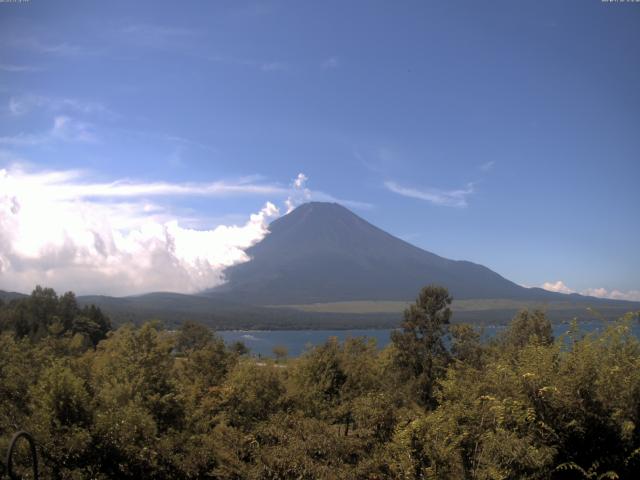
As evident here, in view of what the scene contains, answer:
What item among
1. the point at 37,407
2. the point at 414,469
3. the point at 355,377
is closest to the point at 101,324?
the point at 355,377

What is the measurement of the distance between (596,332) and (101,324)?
61.6 metres

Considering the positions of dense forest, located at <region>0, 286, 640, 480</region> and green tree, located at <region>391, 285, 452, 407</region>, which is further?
green tree, located at <region>391, 285, 452, 407</region>

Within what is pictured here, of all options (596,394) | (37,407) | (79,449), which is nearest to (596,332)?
(596,394)

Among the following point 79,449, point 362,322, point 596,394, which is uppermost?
point 596,394

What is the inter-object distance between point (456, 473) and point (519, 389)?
4.33 feet

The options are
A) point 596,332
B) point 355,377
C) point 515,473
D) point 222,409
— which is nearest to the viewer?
point 515,473

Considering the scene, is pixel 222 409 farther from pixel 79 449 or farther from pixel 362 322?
pixel 362 322

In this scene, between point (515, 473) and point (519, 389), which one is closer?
point (515, 473)

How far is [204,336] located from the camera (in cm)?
4981

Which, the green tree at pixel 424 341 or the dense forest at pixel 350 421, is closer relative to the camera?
the dense forest at pixel 350 421

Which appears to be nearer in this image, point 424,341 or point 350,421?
point 350,421

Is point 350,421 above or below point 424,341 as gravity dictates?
below

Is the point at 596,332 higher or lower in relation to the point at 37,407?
higher

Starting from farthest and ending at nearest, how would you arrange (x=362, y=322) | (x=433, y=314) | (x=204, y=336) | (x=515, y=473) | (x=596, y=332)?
(x=362, y=322) → (x=204, y=336) → (x=433, y=314) → (x=596, y=332) → (x=515, y=473)
